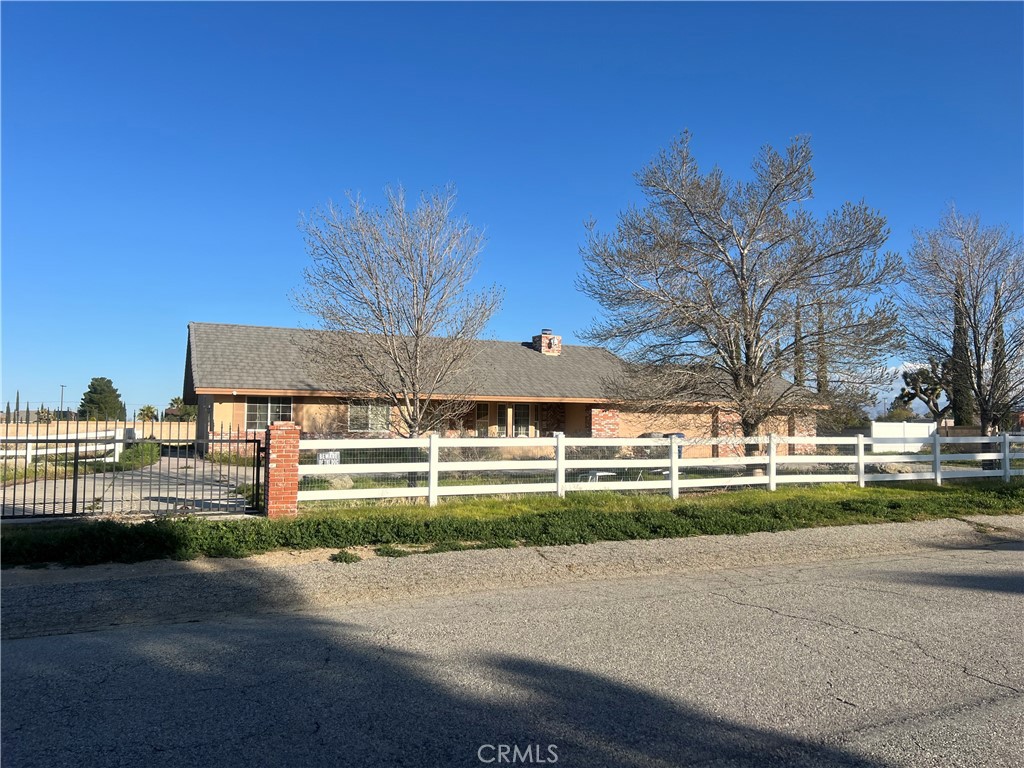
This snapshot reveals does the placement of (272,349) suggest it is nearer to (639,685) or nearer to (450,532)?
(450,532)

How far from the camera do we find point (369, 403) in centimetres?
1892

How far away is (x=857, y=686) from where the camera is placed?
4.66 m

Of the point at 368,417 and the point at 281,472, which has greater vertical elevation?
the point at 368,417

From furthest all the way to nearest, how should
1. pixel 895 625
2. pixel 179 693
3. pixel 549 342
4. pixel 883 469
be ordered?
pixel 549 342 < pixel 883 469 < pixel 895 625 < pixel 179 693

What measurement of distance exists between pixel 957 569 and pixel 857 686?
5.23 meters

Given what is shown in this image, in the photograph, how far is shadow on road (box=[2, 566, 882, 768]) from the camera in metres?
3.71

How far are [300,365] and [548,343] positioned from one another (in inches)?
468

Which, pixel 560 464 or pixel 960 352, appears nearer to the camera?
pixel 560 464

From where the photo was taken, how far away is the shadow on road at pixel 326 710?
3.71 metres

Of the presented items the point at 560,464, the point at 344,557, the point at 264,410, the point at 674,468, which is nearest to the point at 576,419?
the point at 264,410

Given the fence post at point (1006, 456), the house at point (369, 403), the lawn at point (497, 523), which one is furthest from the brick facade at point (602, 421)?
the lawn at point (497, 523)

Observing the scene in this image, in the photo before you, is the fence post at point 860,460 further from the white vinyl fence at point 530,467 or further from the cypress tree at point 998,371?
the cypress tree at point 998,371

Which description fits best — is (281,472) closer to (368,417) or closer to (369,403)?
(369,403)

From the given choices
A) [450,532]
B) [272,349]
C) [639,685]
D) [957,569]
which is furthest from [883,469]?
[272,349]
